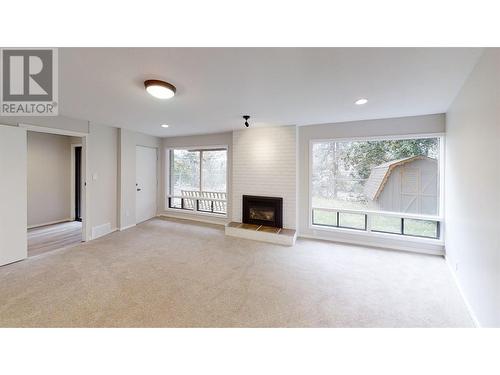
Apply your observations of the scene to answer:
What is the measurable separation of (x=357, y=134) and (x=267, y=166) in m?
1.77

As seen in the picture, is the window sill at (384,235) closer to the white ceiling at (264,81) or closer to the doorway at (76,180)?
the white ceiling at (264,81)

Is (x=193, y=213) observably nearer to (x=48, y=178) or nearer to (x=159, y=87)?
(x=48, y=178)

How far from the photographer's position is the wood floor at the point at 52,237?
3.29m

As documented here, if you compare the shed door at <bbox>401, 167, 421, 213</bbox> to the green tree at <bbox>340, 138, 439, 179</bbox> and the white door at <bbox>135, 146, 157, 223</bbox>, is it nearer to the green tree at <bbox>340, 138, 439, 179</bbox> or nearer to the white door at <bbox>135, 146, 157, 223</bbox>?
the green tree at <bbox>340, 138, 439, 179</bbox>

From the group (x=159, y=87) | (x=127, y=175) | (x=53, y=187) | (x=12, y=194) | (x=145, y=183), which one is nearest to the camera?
(x=159, y=87)

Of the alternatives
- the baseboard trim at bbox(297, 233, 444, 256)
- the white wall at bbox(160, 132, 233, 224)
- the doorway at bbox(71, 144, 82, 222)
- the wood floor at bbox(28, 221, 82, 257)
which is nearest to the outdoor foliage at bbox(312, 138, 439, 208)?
the baseboard trim at bbox(297, 233, 444, 256)

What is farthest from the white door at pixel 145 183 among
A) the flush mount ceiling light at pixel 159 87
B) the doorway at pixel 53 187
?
the flush mount ceiling light at pixel 159 87

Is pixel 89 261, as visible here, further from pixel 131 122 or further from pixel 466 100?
pixel 466 100

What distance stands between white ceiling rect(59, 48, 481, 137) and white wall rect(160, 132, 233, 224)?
1.36 meters

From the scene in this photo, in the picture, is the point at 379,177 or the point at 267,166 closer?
the point at 379,177

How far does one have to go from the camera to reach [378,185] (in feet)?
11.6

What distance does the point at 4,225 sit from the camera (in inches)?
107

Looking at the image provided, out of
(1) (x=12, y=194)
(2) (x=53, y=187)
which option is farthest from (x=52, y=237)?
(2) (x=53, y=187)
